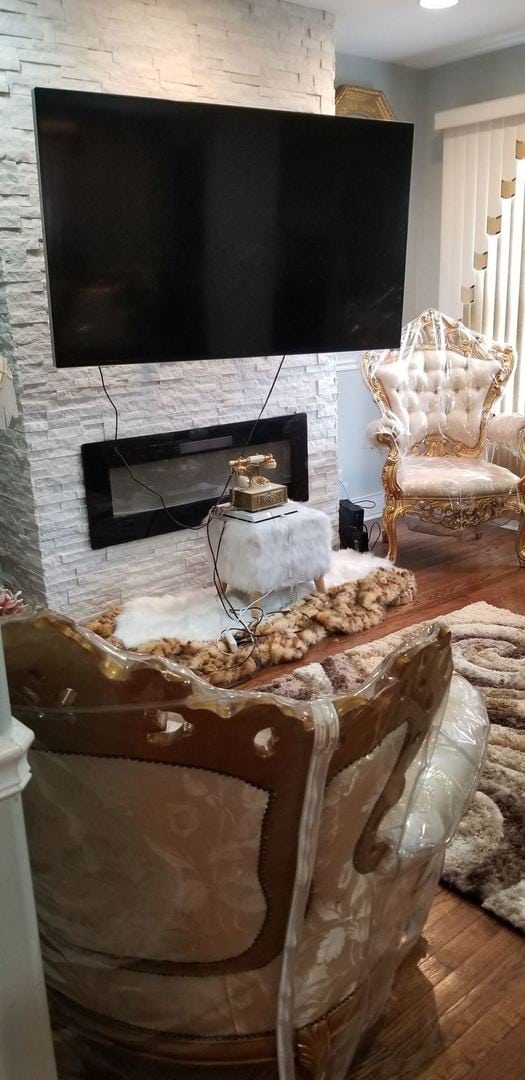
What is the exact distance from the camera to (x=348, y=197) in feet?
10.4

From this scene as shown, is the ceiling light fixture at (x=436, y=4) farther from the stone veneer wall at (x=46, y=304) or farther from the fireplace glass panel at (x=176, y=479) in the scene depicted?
the fireplace glass panel at (x=176, y=479)

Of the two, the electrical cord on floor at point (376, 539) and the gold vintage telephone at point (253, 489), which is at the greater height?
the gold vintage telephone at point (253, 489)

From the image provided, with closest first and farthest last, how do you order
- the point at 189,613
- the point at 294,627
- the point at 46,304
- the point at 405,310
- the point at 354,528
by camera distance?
the point at 46,304 < the point at 294,627 < the point at 189,613 < the point at 354,528 < the point at 405,310

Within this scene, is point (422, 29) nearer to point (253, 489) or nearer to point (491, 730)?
point (253, 489)

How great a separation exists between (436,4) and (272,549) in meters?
2.43

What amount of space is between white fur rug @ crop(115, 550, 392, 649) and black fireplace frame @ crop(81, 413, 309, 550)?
0.29 m

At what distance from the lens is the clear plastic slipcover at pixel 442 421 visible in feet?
12.0

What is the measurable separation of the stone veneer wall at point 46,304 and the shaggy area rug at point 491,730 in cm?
100

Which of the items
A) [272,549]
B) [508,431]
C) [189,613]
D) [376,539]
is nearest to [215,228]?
[272,549]

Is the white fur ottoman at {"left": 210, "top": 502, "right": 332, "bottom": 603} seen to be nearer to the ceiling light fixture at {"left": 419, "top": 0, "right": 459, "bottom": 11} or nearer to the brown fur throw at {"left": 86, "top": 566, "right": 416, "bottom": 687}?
the brown fur throw at {"left": 86, "top": 566, "right": 416, "bottom": 687}

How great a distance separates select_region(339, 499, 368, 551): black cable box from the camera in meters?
3.95

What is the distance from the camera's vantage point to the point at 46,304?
2867 mm

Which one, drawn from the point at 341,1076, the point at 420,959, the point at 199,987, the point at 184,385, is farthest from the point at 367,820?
the point at 184,385

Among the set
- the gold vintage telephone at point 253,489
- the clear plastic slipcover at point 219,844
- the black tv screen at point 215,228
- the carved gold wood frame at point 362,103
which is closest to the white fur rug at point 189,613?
the gold vintage telephone at point 253,489
